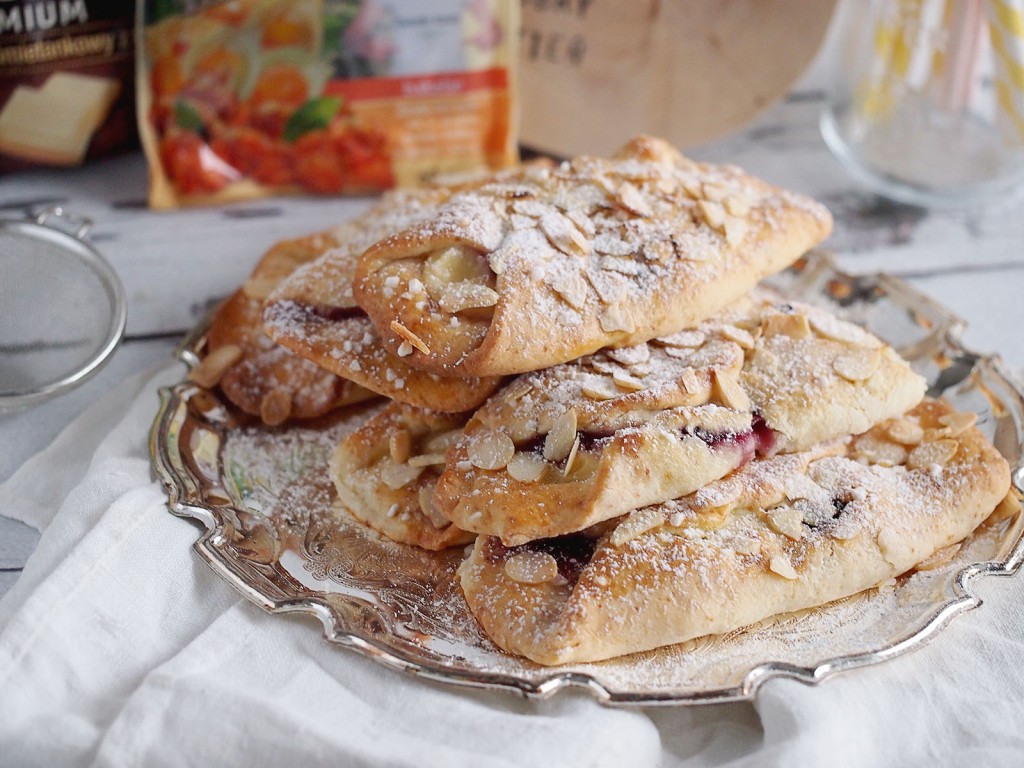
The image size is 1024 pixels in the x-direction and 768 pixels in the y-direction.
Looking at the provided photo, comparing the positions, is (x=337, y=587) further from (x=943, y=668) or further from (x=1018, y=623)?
(x=1018, y=623)

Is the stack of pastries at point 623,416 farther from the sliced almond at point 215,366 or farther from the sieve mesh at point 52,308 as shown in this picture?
the sieve mesh at point 52,308

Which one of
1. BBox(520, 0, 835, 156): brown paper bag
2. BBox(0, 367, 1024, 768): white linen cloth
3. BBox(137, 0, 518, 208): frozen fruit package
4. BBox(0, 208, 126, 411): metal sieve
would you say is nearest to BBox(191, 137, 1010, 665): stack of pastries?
BBox(0, 367, 1024, 768): white linen cloth

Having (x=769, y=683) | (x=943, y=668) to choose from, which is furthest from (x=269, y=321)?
(x=943, y=668)

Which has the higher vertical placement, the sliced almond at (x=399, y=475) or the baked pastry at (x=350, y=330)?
the baked pastry at (x=350, y=330)

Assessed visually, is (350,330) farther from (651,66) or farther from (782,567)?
(651,66)

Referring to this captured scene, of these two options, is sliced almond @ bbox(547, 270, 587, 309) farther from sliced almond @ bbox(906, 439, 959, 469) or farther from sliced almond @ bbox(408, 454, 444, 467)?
sliced almond @ bbox(906, 439, 959, 469)

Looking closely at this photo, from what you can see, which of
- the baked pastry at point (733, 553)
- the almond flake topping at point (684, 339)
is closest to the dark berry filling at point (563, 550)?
the baked pastry at point (733, 553)

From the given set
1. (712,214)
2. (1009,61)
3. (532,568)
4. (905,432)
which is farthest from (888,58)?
(532,568)
